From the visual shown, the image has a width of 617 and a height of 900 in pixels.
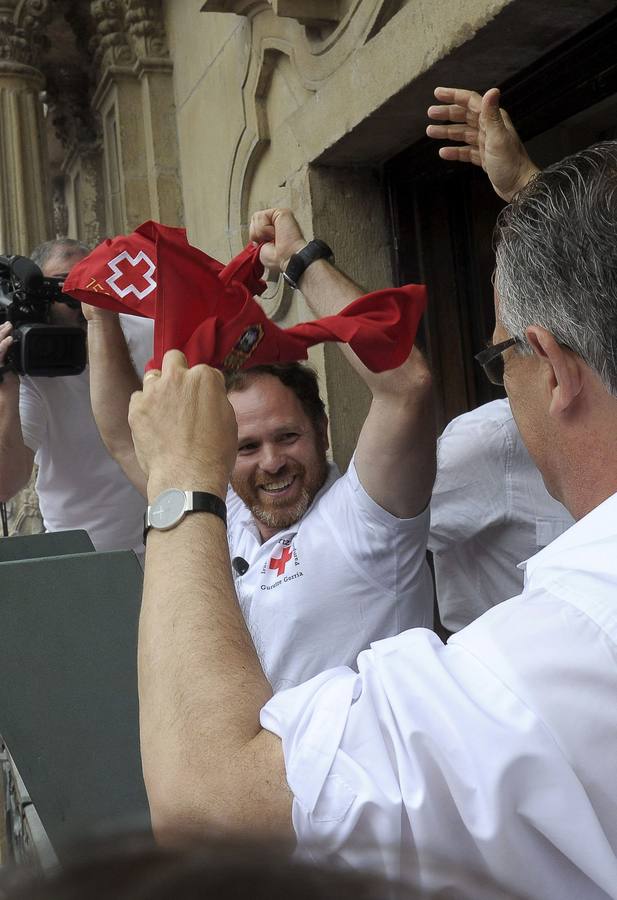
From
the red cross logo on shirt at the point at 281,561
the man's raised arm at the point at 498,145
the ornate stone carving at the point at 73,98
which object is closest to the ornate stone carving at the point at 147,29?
the ornate stone carving at the point at 73,98

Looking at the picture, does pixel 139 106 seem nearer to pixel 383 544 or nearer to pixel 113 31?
pixel 113 31

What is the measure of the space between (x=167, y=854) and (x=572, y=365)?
0.83 meters

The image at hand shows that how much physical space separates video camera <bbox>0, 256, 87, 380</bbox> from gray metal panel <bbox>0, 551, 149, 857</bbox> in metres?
1.41

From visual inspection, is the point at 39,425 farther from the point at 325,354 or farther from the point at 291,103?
the point at 291,103

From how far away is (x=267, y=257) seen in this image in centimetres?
234

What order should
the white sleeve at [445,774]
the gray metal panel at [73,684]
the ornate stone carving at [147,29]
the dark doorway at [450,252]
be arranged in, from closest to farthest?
1. the white sleeve at [445,774]
2. the gray metal panel at [73,684]
3. the dark doorway at [450,252]
4. the ornate stone carving at [147,29]

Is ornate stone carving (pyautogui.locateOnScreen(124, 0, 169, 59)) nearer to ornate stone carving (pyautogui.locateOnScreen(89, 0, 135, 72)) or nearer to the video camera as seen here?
ornate stone carving (pyautogui.locateOnScreen(89, 0, 135, 72))

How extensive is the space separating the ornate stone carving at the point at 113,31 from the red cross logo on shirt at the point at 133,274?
10.2 feet

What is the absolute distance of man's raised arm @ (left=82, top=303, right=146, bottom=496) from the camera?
2.35m

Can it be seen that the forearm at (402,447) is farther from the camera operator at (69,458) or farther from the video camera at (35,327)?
the camera operator at (69,458)

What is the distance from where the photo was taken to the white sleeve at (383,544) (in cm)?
197


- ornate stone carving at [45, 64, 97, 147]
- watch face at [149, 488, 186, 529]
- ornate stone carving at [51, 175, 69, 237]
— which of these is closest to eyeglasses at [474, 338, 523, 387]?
watch face at [149, 488, 186, 529]

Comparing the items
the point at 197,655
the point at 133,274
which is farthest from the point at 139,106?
the point at 197,655

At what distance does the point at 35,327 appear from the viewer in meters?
2.93
